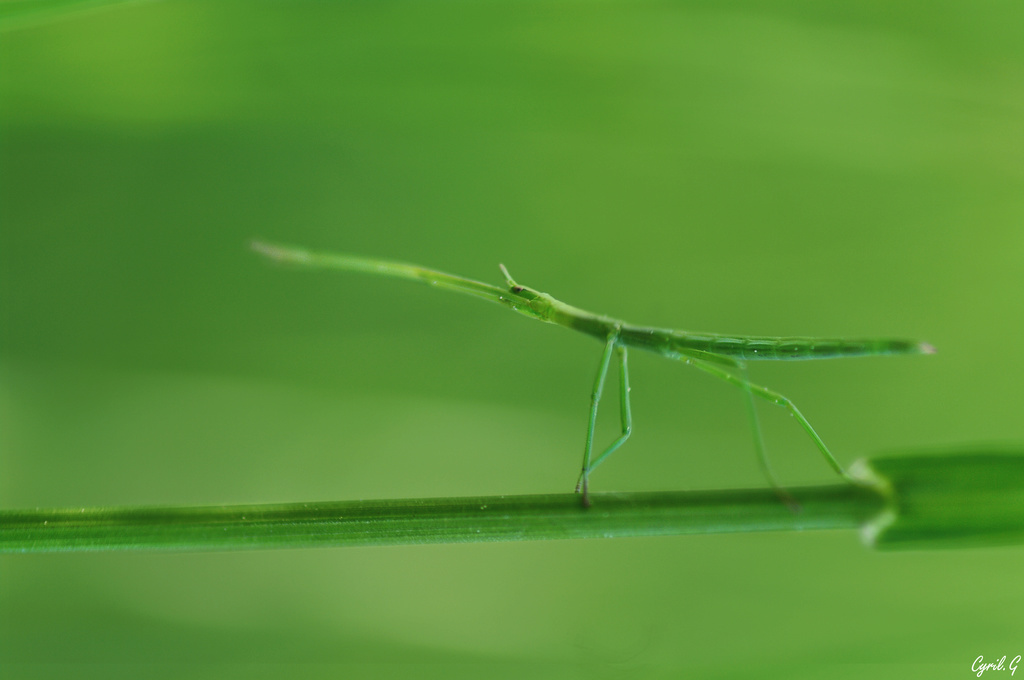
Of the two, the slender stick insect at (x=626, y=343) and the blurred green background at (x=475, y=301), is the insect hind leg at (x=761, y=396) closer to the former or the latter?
the slender stick insect at (x=626, y=343)

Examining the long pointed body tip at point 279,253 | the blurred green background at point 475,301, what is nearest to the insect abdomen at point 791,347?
the blurred green background at point 475,301

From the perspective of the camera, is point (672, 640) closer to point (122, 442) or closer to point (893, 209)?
point (893, 209)

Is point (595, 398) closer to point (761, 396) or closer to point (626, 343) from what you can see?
point (626, 343)

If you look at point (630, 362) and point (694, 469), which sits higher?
point (630, 362)

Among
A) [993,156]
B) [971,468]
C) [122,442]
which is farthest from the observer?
[122,442]

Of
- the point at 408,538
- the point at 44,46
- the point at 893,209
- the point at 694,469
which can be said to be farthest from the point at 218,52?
the point at 893,209

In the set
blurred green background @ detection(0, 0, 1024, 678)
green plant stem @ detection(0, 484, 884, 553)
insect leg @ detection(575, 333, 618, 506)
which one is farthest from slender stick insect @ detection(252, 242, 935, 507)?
green plant stem @ detection(0, 484, 884, 553)

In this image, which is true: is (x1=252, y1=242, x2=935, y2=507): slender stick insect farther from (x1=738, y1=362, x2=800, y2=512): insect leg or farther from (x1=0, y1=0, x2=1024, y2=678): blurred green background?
(x1=0, y1=0, x2=1024, y2=678): blurred green background
